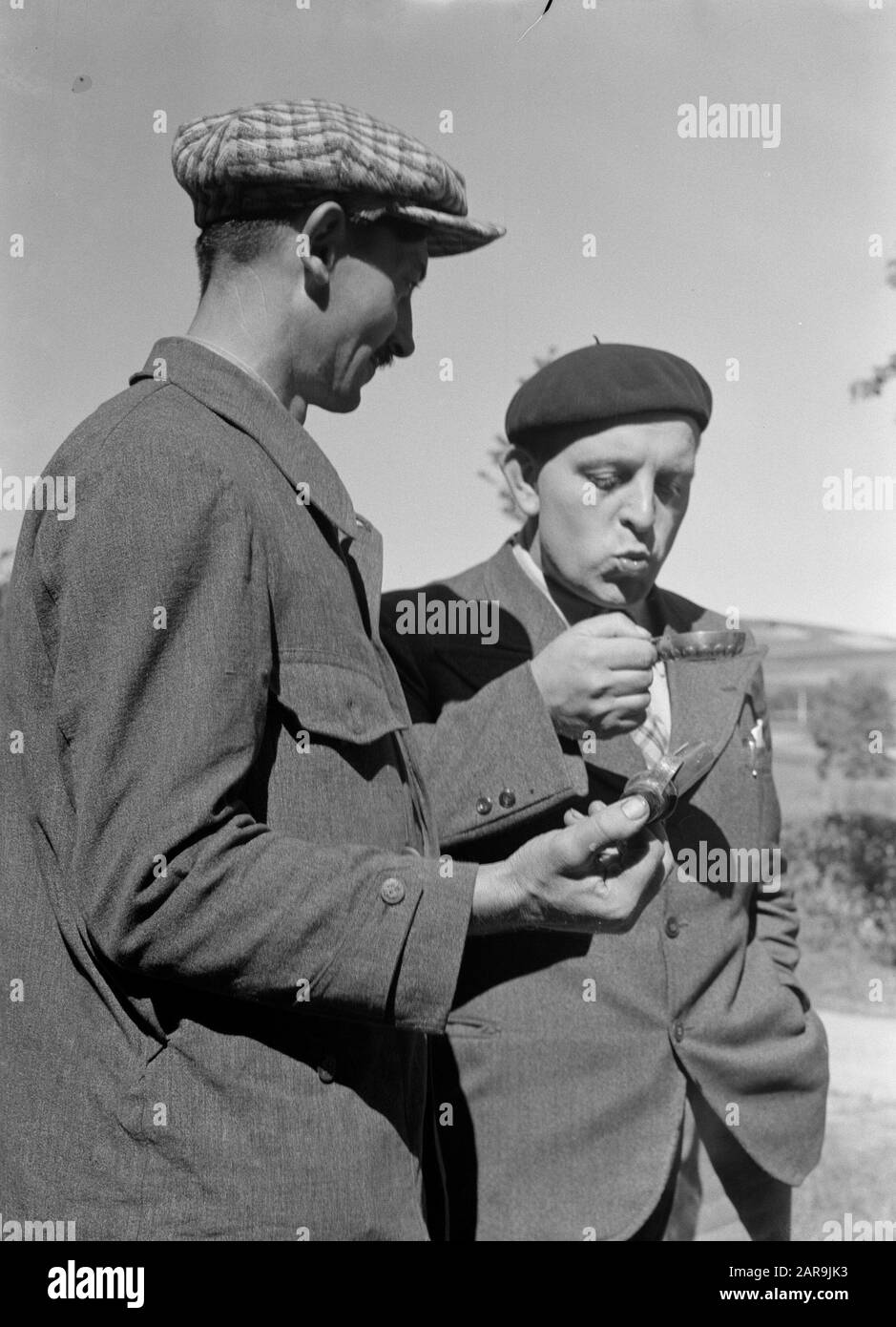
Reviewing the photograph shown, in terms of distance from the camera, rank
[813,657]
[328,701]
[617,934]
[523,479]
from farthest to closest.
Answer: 1. [813,657]
2. [523,479]
3. [617,934]
4. [328,701]

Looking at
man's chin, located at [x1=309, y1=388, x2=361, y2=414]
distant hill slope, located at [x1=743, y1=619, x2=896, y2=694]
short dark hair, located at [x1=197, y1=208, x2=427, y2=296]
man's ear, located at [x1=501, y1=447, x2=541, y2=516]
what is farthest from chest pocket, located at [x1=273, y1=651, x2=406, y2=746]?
distant hill slope, located at [x1=743, y1=619, x2=896, y2=694]

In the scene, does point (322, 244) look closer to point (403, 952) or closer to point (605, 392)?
point (605, 392)

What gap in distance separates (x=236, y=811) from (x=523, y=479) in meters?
1.17

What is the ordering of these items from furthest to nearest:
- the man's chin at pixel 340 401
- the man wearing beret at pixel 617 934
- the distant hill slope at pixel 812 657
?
the distant hill slope at pixel 812 657 < the man wearing beret at pixel 617 934 < the man's chin at pixel 340 401

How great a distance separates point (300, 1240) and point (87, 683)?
0.67 metres

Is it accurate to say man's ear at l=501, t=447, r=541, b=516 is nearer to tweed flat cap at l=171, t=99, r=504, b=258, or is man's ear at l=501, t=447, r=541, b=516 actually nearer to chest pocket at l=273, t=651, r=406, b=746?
tweed flat cap at l=171, t=99, r=504, b=258

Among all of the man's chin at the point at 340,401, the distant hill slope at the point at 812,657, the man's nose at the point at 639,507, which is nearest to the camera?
the man's chin at the point at 340,401

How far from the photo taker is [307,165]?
1.75 m

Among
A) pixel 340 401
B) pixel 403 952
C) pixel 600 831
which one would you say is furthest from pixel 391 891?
pixel 340 401

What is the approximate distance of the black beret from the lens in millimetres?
2387

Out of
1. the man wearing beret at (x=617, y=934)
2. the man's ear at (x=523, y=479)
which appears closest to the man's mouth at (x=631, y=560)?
the man wearing beret at (x=617, y=934)

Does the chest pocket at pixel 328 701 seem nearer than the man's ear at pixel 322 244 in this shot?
Yes

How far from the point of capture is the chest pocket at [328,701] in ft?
5.36

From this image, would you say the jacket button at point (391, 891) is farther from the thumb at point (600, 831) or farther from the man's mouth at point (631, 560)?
the man's mouth at point (631, 560)
